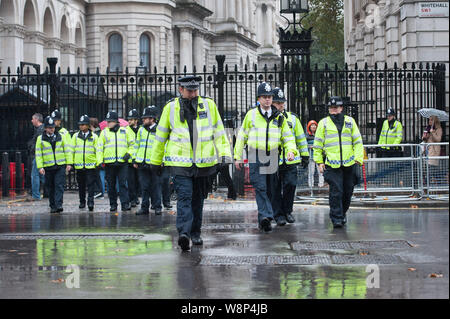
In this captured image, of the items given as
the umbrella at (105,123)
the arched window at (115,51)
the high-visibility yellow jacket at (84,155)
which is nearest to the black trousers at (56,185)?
the high-visibility yellow jacket at (84,155)

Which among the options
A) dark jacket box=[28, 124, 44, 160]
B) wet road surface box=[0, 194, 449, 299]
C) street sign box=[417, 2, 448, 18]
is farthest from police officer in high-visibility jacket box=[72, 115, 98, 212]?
street sign box=[417, 2, 448, 18]

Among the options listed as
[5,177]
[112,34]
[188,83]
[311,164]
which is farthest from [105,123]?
[112,34]

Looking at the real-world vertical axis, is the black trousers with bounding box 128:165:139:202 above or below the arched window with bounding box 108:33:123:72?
below

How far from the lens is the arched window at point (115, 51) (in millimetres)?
56103

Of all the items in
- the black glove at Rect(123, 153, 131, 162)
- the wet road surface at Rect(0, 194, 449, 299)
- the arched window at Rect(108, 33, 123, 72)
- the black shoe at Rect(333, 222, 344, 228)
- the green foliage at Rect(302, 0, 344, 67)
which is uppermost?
the green foliage at Rect(302, 0, 344, 67)

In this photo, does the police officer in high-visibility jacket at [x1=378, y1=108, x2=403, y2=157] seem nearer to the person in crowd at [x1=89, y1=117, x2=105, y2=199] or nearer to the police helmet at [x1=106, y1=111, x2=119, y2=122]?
the person in crowd at [x1=89, y1=117, x2=105, y2=199]

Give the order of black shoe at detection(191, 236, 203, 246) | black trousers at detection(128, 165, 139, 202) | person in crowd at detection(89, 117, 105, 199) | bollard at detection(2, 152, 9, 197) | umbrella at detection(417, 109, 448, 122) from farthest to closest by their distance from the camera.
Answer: umbrella at detection(417, 109, 448, 122) < person in crowd at detection(89, 117, 105, 199) < bollard at detection(2, 152, 9, 197) < black trousers at detection(128, 165, 139, 202) < black shoe at detection(191, 236, 203, 246)

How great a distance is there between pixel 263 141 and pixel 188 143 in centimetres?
196

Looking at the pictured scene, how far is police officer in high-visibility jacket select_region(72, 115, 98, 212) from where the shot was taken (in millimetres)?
16641

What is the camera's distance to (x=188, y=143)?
34.5ft

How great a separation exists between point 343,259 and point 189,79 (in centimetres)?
274

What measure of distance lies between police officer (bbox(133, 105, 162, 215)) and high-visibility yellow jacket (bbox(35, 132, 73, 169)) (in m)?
1.46

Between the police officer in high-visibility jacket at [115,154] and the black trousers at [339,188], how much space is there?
4.65 meters

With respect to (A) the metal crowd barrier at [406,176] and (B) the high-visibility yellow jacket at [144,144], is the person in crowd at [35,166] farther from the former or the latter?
(A) the metal crowd barrier at [406,176]
